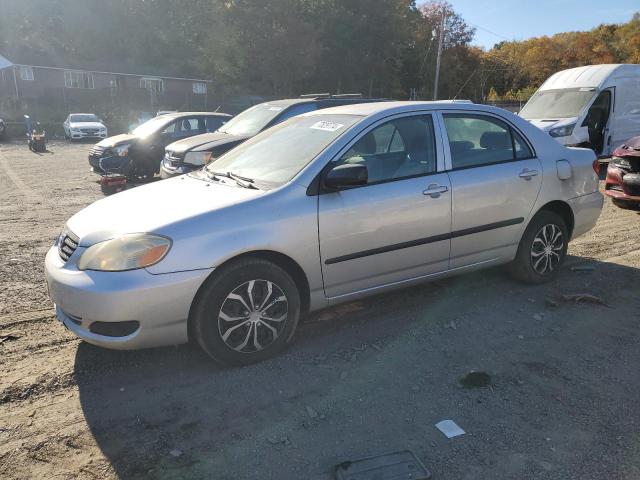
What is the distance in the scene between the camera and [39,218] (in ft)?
26.8

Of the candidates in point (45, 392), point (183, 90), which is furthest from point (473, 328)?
point (183, 90)

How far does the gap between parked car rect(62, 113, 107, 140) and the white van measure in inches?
912

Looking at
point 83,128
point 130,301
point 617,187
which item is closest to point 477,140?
point 130,301

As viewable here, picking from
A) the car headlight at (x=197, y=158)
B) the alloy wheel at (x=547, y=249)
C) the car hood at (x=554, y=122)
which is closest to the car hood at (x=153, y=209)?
the alloy wheel at (x=547, y=249)

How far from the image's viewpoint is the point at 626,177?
7.71 metres

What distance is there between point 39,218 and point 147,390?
236 inches

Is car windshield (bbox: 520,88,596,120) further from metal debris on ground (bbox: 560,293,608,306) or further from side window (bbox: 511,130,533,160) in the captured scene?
metal debris on ground (bbox: 560,293,608,306)

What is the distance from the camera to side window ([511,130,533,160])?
4.81 m

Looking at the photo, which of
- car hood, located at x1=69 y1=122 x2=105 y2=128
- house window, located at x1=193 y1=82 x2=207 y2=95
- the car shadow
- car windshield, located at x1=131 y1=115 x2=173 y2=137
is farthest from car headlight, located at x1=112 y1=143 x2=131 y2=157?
house window, located at x1=193 y1=82 x2=207 y2=95

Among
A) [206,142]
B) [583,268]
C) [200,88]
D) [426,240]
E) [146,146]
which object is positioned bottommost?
[583,268]

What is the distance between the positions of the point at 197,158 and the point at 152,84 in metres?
47.0

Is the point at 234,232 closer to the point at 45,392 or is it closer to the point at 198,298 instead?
the point at 198,298

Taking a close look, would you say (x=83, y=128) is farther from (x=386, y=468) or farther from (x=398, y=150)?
(x=386, y=468)

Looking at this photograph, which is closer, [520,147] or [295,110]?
[520,147]
